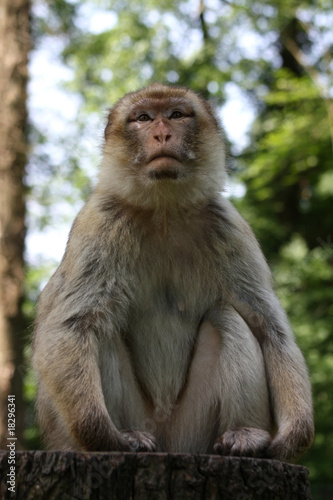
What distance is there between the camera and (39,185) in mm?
13367

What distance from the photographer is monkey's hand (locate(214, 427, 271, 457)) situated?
4.03m

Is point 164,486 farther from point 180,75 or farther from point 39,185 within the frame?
point 180,75

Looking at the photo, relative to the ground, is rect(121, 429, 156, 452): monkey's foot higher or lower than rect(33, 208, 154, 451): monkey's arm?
lower

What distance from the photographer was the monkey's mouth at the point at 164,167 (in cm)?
454

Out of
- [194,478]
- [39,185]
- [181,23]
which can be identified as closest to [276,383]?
[194,478]

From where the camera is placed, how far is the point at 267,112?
1906cm

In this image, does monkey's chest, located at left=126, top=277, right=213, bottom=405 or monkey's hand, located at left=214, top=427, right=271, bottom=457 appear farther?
monkey's chest, located at left=126, top=277, right=213, bottom=405

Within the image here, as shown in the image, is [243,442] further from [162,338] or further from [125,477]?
[125,477]

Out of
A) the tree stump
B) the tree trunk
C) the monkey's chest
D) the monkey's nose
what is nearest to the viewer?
the tree stump

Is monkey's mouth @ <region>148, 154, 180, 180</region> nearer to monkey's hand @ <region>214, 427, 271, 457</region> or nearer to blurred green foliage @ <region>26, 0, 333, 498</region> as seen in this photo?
monkey's hand @ <region>214, 427, 271, 457</region>

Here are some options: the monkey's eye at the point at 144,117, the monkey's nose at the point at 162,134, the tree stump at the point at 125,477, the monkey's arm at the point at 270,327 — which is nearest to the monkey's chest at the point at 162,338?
the monkey's arm at the point at 270,327

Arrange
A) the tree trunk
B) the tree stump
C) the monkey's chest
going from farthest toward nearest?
the tree trunk → the monkey's chest → the tree stump

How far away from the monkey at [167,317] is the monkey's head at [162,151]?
0.03 feet

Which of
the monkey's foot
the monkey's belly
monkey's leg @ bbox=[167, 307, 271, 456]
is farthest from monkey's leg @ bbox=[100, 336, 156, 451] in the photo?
monkey's leg @ bbox=[167, 307, 271, 456]
